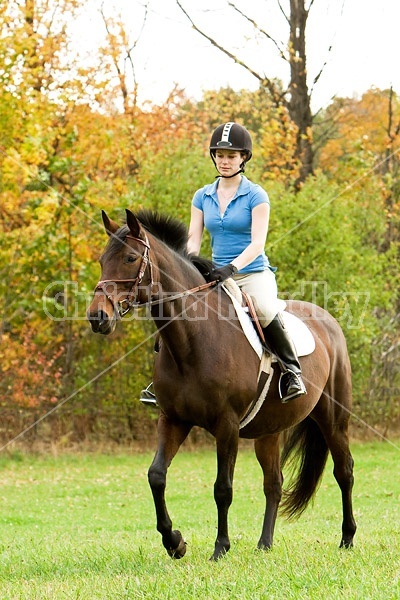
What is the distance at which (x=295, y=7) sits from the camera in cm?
2323

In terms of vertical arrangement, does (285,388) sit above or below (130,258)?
below

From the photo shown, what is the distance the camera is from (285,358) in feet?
21.6

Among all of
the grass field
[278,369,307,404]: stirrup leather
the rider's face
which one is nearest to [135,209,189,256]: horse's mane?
the rider's face

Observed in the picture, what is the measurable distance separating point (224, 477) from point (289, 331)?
1.52 m

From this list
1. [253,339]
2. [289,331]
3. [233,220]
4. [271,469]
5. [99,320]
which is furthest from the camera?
[271,469]

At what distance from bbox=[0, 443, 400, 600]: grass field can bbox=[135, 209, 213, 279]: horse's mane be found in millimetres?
2193

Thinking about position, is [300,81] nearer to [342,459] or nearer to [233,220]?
[342,459]

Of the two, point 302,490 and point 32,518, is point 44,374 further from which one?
point 302,490

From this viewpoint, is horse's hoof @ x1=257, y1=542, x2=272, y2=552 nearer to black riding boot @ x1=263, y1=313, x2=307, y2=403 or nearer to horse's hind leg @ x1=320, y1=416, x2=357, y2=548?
horse's hind leg @ x1=320, y1=416, x2=357, y2=548

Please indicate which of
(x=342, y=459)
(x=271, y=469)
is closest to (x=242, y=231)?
(x=271, y=469)

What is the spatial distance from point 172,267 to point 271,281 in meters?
1.13

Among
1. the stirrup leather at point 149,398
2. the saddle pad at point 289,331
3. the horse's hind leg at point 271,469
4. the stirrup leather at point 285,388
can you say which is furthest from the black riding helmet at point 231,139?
the horse's hind leg at point 271,469

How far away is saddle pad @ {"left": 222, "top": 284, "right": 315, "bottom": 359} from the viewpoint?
247 inches

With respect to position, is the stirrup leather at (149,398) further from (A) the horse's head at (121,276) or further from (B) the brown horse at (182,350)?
(A) the horse's head at (121,276)
